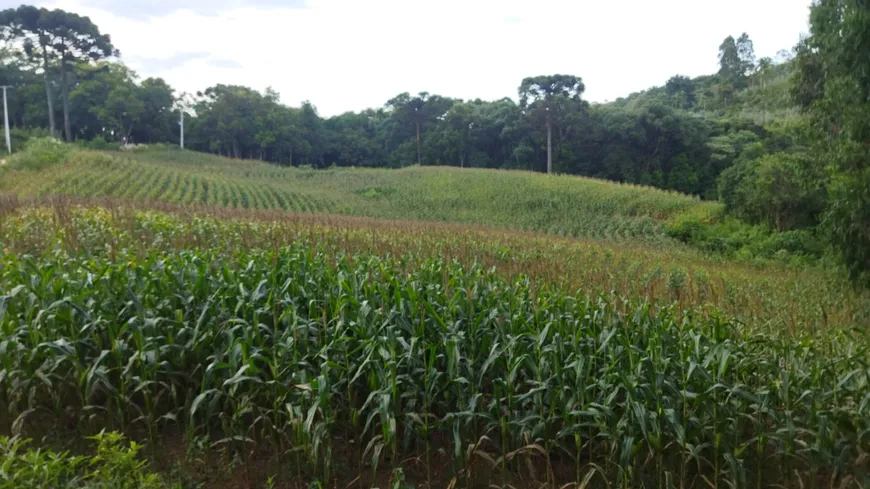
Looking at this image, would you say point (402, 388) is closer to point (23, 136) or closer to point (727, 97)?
point (23, 136)

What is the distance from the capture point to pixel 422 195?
39594mm

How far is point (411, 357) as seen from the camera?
3738 millimetres

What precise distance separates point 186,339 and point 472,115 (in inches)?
2534

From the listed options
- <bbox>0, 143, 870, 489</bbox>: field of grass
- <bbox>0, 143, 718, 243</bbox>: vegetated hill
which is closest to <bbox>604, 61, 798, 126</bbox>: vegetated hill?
<bbox>0, 143, 718, 243</bbox>: vegetated hill

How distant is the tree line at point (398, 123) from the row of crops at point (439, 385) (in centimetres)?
4990

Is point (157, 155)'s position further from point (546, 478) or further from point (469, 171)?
point (546, 478)

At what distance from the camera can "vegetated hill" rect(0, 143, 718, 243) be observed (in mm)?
27547

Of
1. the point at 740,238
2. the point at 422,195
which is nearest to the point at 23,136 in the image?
the point at 422,195

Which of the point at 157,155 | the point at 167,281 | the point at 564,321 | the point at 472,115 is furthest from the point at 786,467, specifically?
the point at 472,115

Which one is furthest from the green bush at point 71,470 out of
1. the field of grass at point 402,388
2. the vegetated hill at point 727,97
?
the vegetated hill at point 727,97

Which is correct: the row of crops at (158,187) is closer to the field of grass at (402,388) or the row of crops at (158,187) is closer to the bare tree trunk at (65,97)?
the field of grass at (402,388)

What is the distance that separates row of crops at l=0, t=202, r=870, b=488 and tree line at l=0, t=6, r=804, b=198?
49.9 meters

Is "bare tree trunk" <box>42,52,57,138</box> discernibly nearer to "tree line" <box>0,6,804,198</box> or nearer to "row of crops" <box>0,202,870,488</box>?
"tree line" <box>0,6,804,198</box>

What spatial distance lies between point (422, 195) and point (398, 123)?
36.5m
